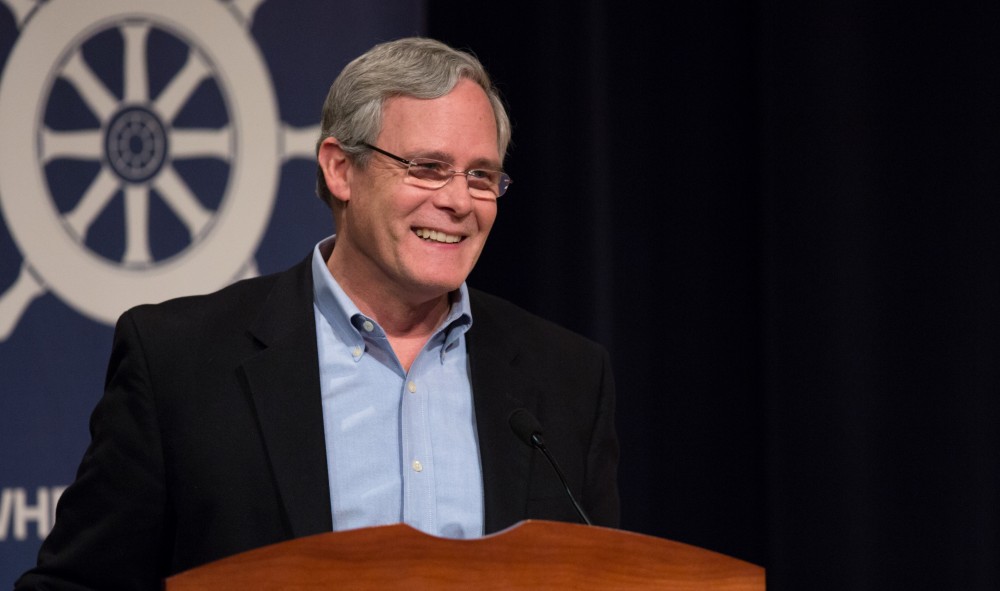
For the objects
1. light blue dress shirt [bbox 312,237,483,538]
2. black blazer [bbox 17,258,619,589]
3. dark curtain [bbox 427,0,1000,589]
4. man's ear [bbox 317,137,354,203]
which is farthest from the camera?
dark curtain [bbox 427,0,1000,589]

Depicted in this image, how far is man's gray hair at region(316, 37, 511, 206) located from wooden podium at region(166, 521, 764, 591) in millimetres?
998

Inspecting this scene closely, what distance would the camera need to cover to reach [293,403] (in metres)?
2.05

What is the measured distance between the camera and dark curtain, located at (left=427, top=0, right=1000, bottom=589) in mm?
3037

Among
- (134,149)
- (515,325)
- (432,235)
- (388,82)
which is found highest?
(388,82)

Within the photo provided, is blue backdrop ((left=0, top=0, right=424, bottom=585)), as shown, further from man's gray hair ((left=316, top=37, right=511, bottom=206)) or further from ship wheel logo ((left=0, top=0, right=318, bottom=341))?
man's gray hair ((left=316, top=37, right=511, bottom=206))

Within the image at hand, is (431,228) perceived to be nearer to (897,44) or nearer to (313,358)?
(313,358)

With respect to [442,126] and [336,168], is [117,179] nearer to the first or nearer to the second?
[336,168]

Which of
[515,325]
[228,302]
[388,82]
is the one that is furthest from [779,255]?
[228,302]

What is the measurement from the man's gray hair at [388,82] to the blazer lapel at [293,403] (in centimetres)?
32

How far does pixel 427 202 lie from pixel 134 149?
1281 mm

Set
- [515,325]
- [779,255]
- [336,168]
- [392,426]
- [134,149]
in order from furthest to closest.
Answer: [779,255] < [134,149] < [515,325] < [336,168] < [392,426]

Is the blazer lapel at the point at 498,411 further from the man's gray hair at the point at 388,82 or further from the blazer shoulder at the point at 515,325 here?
the man's gray hair at the point at 388,82

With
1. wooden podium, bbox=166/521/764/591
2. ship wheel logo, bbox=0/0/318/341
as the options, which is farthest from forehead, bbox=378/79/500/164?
ship wheel logo, bbox=0/0/318/341

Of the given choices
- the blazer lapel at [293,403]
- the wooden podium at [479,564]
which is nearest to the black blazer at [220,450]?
the blazer lapel at [293,403]
